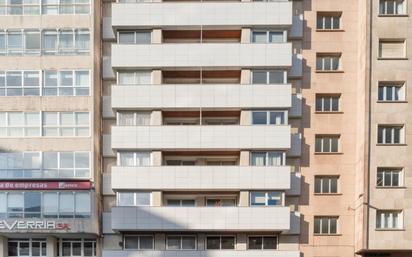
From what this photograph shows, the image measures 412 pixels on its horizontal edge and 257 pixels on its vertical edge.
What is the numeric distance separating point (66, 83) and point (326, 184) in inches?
729

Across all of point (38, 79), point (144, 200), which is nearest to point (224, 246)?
point (144, 200)

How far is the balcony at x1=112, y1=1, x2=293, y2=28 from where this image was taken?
23922mm

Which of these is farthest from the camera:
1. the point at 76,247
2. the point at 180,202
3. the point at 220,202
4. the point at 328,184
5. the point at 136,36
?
the point at 76,247

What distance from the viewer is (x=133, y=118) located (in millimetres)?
24344

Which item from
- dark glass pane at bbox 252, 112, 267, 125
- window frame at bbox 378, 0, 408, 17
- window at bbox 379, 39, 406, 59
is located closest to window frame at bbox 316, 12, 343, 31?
window frame at bbox 378, 0, 408, 17

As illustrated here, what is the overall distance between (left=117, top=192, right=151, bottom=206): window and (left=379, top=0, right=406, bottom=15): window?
19.2 metres

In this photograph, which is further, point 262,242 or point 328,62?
point 328,62

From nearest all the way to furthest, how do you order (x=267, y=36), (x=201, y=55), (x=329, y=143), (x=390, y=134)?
(x=390, y=134) → (x=201, y=55) → (x=267, y=36) → (x=329, y=143)

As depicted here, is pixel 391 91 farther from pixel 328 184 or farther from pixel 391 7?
pixel 328 184

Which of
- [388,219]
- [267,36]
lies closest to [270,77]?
[267,36]

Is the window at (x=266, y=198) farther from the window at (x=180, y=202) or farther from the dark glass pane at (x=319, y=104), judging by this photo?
the dark glass pane at (x=319, y=104)

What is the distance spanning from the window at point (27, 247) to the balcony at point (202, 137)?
28.7 feet

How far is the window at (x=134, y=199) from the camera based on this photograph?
23766 millimetres

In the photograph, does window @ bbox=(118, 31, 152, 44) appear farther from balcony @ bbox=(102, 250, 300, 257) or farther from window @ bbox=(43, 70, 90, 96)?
balcony @ bbox=(102, 250, 300, 257)
